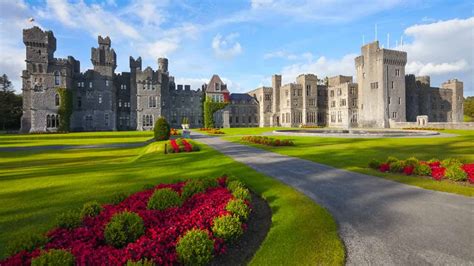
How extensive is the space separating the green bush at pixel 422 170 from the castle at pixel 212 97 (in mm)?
→ 53005

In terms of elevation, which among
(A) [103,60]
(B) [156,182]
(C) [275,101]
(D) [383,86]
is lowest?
(B) [156,182]

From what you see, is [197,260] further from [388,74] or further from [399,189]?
[388,74]

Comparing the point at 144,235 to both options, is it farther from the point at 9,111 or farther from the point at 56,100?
the point at 9,111

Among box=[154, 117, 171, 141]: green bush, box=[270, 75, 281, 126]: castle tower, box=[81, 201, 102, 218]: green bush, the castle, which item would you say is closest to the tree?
the castle

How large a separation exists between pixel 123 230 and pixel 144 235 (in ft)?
1.51

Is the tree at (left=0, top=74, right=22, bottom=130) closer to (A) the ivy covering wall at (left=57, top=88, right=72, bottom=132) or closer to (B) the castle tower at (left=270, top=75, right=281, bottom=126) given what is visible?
(A) the ivy covering wall at (left=57, top=88, right=72, bottom=132)

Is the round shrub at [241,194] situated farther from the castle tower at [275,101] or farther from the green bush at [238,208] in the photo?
the castle tower at [275,101]

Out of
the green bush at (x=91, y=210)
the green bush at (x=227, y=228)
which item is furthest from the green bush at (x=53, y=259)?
the green bush at (x=227, y=228)

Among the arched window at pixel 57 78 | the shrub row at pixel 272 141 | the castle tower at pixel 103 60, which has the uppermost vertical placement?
the castle tower at pixel 103 60

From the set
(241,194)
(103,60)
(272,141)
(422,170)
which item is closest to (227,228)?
(241,194)

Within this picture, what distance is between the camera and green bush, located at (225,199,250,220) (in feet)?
20.8

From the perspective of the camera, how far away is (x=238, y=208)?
6.48 m

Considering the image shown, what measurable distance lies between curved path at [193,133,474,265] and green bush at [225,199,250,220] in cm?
227

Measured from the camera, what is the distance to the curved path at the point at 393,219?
4.89 meters
